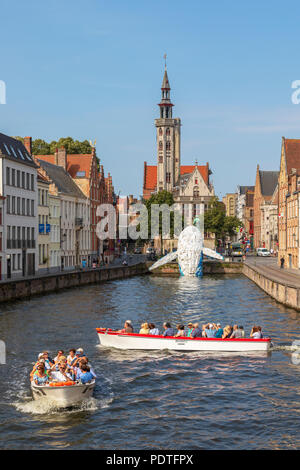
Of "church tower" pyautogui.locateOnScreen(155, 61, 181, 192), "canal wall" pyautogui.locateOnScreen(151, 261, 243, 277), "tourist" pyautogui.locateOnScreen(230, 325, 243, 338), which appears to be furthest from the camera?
"church tower" pyautogui.locateOnScreen(155, 61, 181, 192)

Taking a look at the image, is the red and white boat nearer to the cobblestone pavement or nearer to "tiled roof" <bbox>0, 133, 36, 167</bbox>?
the cobblestone pavement

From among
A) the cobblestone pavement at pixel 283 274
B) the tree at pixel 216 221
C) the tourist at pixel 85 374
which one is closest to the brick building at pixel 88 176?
the cobblestone pavement at pixel 283 274

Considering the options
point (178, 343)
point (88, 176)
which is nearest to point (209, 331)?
point (178, 343)

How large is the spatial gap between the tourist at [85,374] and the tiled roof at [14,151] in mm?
47573

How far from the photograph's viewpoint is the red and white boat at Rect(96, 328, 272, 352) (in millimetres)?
34438

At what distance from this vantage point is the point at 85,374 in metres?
25.3

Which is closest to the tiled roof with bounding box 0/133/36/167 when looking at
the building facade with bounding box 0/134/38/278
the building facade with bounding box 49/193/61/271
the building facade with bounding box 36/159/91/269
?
the building facade with bounding box 0/134/38/278

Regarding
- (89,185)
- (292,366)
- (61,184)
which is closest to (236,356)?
(292,366)

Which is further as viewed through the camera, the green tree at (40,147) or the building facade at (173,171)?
the building facade at (173,171)

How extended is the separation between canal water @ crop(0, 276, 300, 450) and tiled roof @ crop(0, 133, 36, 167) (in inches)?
1052

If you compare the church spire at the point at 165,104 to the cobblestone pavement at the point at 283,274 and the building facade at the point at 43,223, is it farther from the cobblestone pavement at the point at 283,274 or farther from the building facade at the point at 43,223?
the cobblestone pavement at the point at 283,274

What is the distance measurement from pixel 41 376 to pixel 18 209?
51448 mm

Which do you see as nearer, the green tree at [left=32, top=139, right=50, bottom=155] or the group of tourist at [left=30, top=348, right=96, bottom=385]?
the group of tourist at [left=30, top=348, right=96, bottom=385]

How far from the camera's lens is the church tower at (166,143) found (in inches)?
7165
